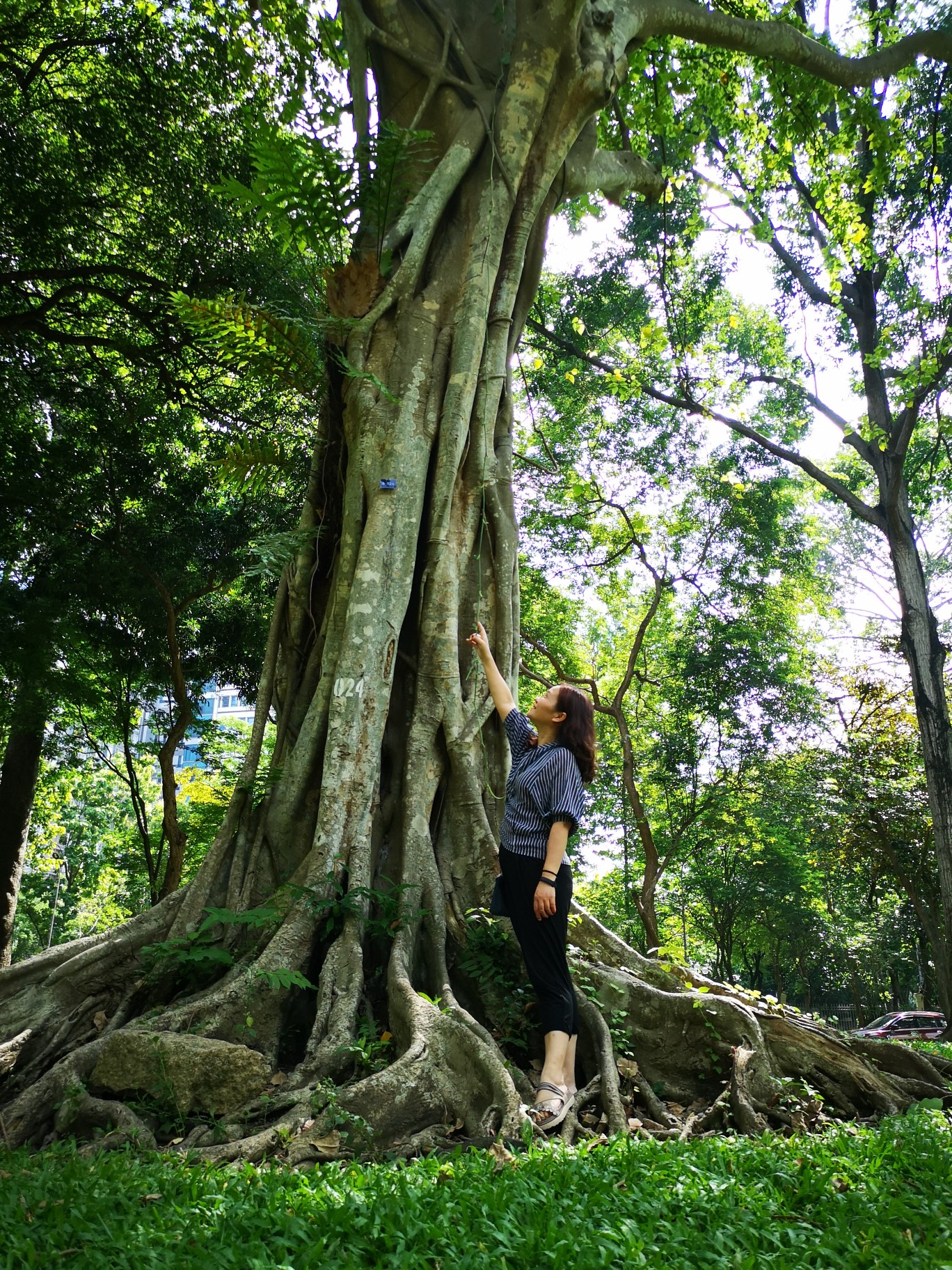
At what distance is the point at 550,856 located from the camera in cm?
389

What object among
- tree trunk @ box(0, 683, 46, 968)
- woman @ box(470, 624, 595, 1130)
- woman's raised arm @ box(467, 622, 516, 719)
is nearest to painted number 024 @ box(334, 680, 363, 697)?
woman's raised arm @ box(467, 622, 516, 719)

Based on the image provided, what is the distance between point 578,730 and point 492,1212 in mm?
2196

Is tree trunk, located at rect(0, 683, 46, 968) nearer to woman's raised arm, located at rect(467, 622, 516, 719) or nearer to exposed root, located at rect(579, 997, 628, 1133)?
woman's raised arm, located at rect(467, 622, 516, 719)

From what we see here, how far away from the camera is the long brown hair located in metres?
4.19

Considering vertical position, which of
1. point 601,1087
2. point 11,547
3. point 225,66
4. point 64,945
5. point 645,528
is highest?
point 225,66

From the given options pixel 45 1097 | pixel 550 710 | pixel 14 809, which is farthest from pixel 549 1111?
pixel 14 809

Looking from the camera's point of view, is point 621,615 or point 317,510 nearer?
point 317,510

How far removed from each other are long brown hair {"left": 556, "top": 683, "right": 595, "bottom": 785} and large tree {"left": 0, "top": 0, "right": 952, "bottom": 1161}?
0.95 metres

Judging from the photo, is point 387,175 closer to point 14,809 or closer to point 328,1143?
point 328,1143

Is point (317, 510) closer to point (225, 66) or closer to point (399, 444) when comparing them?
point (399, 444)

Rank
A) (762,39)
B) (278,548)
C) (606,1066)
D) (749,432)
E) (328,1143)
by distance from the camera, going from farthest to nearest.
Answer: (749,432), (762,39), (278,548), (606,1066), (328,1143)

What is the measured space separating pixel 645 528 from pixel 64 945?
1089 cm

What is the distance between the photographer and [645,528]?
1392cm

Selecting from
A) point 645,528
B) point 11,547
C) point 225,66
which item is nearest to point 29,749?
point 11,547
